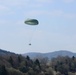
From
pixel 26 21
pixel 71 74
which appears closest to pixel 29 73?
pixel 71 74

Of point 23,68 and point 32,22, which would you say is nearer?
point 32,22

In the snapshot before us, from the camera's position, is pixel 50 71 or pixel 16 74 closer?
pixel 16 74

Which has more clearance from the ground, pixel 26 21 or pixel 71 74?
pixel 26 21

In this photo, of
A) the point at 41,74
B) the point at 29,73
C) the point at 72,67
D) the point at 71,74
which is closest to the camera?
the point at 29,73

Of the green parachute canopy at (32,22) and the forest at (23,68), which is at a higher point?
the green parachute canopy at (32,22)

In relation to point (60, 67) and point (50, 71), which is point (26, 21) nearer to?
point (50, 71)

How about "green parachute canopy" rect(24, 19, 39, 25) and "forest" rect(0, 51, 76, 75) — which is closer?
"green parachute canopy" rect(24, 19, 39, 25)

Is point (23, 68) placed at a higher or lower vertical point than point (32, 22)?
lower

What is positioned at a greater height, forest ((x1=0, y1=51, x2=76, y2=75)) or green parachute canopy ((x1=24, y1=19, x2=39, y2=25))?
green parachute canopy ((x1=24, y1=19, x2=39, y2=25))

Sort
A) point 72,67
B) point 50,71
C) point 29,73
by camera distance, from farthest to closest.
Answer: point 72,67, point 50,71, point 29,73

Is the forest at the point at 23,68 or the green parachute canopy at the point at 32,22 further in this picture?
the forest at the point at 23,68
